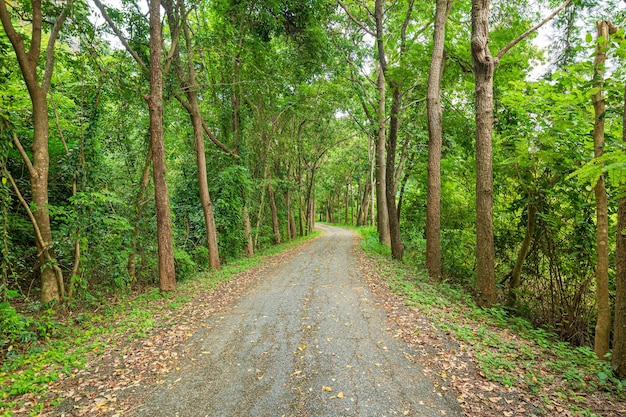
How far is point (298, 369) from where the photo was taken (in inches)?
163

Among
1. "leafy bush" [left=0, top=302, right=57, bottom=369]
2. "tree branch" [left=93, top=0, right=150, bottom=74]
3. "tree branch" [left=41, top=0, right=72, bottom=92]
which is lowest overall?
"leafy bush" [left=0, top=302, right=57, bottom=369]

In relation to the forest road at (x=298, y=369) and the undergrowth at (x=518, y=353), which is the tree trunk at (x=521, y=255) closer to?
the undergrowth at (x=518, y=353)

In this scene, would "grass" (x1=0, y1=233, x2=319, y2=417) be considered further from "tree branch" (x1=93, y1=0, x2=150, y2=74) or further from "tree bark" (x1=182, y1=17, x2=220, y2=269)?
"tree branch" (x1=93, y1=0, x2=150, y2=74)

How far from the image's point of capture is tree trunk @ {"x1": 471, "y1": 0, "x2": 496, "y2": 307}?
6367 millimetres

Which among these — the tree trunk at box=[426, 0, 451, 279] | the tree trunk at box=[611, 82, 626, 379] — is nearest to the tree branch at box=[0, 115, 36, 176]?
the tree trunk at box=[426, 0, 451, 279]

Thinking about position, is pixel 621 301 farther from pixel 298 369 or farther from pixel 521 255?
pixel 298 369

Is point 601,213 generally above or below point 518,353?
above

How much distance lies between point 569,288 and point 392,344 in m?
4.58

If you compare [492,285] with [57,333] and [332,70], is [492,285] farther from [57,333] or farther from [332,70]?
[332,70]

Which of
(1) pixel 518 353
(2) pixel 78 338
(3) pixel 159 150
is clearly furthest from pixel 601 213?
(3) pixel 159 150

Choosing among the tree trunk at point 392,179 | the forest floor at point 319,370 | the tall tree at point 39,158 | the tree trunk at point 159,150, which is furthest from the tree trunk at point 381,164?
the tall tree at point 39,158

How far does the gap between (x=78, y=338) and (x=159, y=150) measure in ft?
15.6

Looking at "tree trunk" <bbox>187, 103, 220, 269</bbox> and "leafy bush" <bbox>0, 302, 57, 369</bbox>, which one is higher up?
"tree trunk" <bbox>187, 103, 220, 269</bbox>

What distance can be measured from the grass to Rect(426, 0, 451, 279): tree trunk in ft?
21.8
